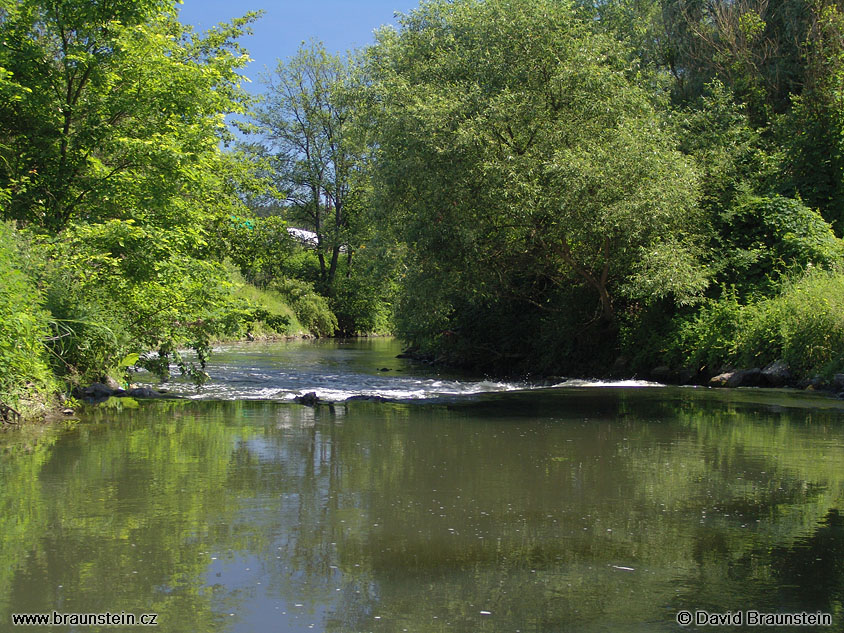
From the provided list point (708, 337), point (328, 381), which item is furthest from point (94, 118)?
point (708, 337)

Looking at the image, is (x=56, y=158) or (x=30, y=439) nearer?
(x=30, y=439)

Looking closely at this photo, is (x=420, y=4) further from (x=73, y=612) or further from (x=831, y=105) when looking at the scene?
(x=73, y=612)

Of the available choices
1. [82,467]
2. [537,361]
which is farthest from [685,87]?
[82,467]

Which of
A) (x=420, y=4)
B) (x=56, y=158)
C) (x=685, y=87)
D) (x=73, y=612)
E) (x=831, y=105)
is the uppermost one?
(x=420, y=4)

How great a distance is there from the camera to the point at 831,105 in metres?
23.1

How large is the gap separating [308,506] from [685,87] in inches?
1112

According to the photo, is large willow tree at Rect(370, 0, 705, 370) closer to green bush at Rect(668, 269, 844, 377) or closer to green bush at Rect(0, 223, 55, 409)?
green bush at Rect(668, 269, 844, 377)

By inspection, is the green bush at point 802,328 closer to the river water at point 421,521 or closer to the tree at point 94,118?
the river water at point 421,521

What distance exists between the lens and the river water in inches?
200

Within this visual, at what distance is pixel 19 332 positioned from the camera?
10.9m

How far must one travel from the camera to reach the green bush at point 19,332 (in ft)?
35.0

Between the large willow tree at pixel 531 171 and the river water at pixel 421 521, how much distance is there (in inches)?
306

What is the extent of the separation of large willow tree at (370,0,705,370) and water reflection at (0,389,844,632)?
8.75 meters

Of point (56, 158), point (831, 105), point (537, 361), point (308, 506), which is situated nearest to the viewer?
point (308, 506)
